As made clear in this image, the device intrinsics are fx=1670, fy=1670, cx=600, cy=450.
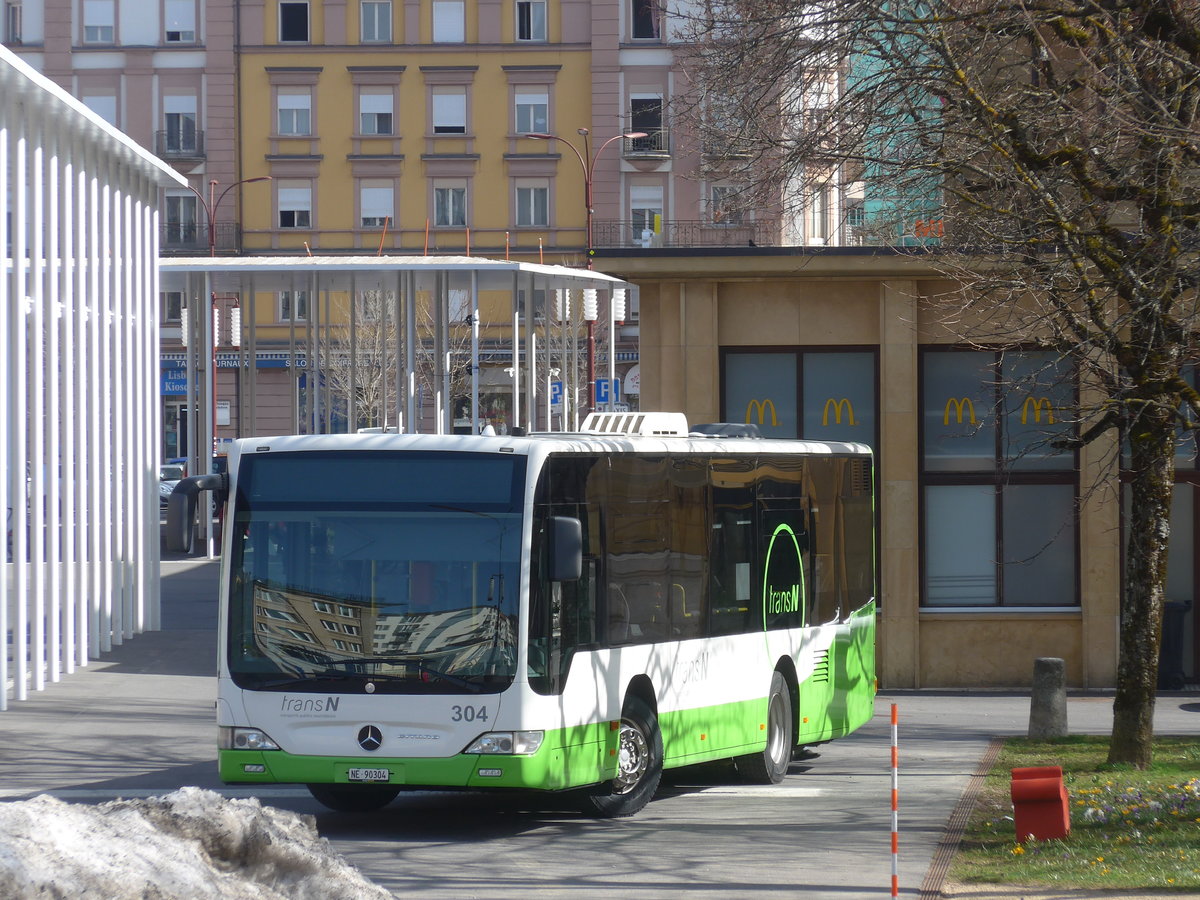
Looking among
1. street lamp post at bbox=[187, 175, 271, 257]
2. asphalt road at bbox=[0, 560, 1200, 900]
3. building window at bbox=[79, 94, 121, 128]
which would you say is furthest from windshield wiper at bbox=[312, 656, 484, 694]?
building window at bbox=[79, 94, 121, 128]

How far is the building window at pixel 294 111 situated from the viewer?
57906 mm

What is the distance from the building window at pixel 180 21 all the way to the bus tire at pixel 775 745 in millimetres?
49741

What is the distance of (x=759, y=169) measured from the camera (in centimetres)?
1576

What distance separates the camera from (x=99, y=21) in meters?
58.2

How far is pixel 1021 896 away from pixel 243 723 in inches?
195

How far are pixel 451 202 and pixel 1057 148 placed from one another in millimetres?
47038

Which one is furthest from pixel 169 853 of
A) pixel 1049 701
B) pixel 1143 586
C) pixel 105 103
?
pixel 105 103

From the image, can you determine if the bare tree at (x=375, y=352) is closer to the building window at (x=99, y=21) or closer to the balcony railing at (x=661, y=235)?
the balcony railing at (x=661, y=235)

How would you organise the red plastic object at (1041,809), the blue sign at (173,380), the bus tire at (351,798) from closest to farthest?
1. the red plastic object at (1041,809)
2. the bus tire at (351,798)
3. the blue sign at (173,380)

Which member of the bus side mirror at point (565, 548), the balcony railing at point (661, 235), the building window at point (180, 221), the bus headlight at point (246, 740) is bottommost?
the bus headlight at point (246, 740)

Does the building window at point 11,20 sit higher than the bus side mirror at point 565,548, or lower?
higher

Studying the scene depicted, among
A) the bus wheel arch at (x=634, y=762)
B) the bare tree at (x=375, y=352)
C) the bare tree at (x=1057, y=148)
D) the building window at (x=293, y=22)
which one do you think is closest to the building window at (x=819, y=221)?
the bare tree at (x=1057, y=148)

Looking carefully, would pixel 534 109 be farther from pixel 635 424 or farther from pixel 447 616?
pixel 447 616

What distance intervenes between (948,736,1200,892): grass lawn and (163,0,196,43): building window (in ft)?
166
